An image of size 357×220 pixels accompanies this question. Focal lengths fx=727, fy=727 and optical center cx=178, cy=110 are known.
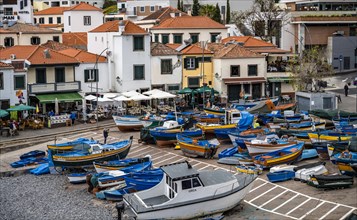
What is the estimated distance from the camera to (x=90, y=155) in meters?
40.7

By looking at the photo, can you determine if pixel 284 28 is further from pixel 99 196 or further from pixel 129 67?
pixel 99 196

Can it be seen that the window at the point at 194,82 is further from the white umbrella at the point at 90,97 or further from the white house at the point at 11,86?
the white house at the point at 11,86

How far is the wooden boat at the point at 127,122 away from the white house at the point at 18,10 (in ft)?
145

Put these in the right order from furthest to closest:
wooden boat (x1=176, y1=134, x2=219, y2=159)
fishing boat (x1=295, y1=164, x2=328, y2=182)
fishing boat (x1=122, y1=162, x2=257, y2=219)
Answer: wooden boat (x1=176, y1=134, x2=219, y2=159) < fishing boat (x1=295, y1=164, x2=328, y2=182) < fishing boat (x1=122, y1=162, x2=257, y2=219)

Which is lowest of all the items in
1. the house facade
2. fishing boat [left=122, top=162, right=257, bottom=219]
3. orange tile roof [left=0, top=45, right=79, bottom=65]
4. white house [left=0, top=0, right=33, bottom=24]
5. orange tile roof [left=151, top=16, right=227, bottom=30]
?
fishing boat [left=122, top=162, right=257, bottom=219]

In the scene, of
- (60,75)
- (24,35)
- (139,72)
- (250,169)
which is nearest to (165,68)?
(139,72)

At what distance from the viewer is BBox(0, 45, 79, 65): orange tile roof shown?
56.1m

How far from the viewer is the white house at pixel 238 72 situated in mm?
61719

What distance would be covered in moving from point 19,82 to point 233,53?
18453 mm

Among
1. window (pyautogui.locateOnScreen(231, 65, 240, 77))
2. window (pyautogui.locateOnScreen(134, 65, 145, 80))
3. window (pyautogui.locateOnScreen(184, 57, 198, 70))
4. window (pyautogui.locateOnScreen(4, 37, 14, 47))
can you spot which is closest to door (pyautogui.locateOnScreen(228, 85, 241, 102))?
window (pyautogui.locateOnScreen(231, 65, 240, 77))

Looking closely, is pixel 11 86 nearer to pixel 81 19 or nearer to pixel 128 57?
pixel 128 57

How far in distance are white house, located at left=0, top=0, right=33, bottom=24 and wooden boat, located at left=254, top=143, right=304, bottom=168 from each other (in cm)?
5881

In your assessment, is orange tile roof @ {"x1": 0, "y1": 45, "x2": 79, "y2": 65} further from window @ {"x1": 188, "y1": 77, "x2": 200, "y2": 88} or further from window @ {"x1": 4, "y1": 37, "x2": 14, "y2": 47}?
window @ {"x1": 188, "y1": 77, "x2": 200, "y2": 88}

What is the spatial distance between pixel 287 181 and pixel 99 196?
9.34 meters
